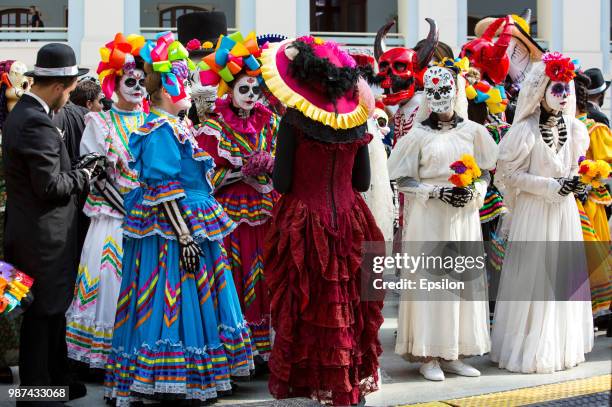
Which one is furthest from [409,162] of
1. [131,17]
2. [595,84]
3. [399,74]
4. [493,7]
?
[493,7]

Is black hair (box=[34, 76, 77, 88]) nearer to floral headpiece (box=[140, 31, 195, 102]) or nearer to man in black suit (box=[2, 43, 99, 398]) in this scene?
man in black suit (box=[2, 43, 99, 398])

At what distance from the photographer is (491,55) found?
821 cm

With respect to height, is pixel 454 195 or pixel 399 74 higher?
pixel 399 74

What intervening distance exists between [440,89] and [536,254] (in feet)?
4.63

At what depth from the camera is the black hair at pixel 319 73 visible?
481 centimetres

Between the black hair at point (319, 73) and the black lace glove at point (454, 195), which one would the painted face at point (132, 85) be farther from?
the black lace glove at point (454, 195)

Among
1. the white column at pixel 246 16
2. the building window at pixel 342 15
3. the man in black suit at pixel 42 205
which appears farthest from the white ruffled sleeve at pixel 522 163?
the building window at pixel 342 15

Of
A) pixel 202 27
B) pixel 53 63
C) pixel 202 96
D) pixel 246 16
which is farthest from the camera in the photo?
pixel 246 16

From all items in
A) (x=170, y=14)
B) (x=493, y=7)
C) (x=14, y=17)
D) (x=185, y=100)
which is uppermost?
(x=493, y=7)

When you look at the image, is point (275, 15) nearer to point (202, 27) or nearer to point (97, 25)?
point (97, 25)

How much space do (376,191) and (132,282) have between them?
5.69 ft

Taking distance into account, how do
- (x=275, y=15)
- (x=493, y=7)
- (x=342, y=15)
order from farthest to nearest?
(x=493, y=7)
(x=342, y=15)
(x=275, y=15)

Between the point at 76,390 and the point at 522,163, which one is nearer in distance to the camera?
the point at 76,390

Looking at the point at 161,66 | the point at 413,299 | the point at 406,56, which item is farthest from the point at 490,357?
the point at 161,66
